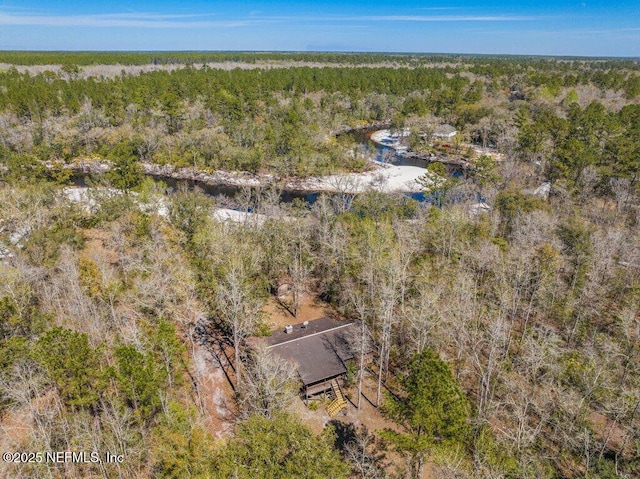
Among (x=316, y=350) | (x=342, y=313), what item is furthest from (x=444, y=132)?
(x=316, y=350)

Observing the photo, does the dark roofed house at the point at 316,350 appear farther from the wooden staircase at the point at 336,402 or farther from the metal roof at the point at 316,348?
the wooden staircase at the point at 336,402

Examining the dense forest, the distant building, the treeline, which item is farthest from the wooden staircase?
the distant building

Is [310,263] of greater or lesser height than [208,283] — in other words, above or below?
below

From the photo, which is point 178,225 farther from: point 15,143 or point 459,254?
point 15,143

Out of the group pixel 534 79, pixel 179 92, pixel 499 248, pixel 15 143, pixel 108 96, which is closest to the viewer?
pixel 499 248

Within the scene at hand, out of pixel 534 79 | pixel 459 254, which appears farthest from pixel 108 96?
pixel 534 79

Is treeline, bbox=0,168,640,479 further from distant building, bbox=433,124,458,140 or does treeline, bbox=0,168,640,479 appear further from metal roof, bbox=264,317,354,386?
distant building, bbox=433,124,458,140
